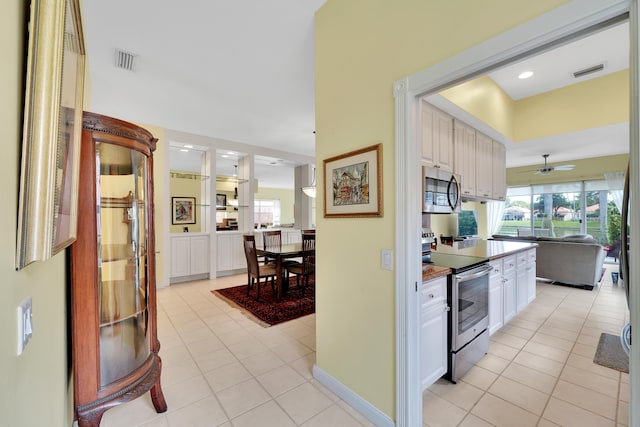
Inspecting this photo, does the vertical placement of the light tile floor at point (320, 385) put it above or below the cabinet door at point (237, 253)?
below

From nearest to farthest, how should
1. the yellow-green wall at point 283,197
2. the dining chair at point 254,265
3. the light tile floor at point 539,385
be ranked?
the light tile floor at point 539,385, the dining chair at point 254,265, the yellow-green wall at point 283,197

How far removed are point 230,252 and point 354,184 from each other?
457 centimetres

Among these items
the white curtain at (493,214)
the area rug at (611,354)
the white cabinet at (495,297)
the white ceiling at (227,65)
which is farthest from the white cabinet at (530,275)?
the white curtain at (493,214)

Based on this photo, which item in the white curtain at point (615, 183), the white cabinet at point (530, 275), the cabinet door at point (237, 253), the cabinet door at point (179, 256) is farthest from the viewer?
the white curtain at point (615, 183)

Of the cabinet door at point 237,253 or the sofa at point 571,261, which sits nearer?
the sofa at point 571,261

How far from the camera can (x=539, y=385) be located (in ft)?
7.01

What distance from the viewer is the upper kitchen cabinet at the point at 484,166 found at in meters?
3.53

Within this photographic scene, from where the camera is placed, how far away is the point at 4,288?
0.58 metres

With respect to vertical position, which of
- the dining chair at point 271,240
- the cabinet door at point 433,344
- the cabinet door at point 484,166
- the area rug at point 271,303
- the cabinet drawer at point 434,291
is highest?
the cabinet door at point 484,166

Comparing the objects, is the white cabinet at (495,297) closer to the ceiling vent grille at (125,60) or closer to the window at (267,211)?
the ceiling vent grille at (125,60)

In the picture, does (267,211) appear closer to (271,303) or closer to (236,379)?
(271,303)

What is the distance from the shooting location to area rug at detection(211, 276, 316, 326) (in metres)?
3.51

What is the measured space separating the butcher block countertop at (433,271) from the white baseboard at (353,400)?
2.96 ft

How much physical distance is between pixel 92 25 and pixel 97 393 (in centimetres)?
277
